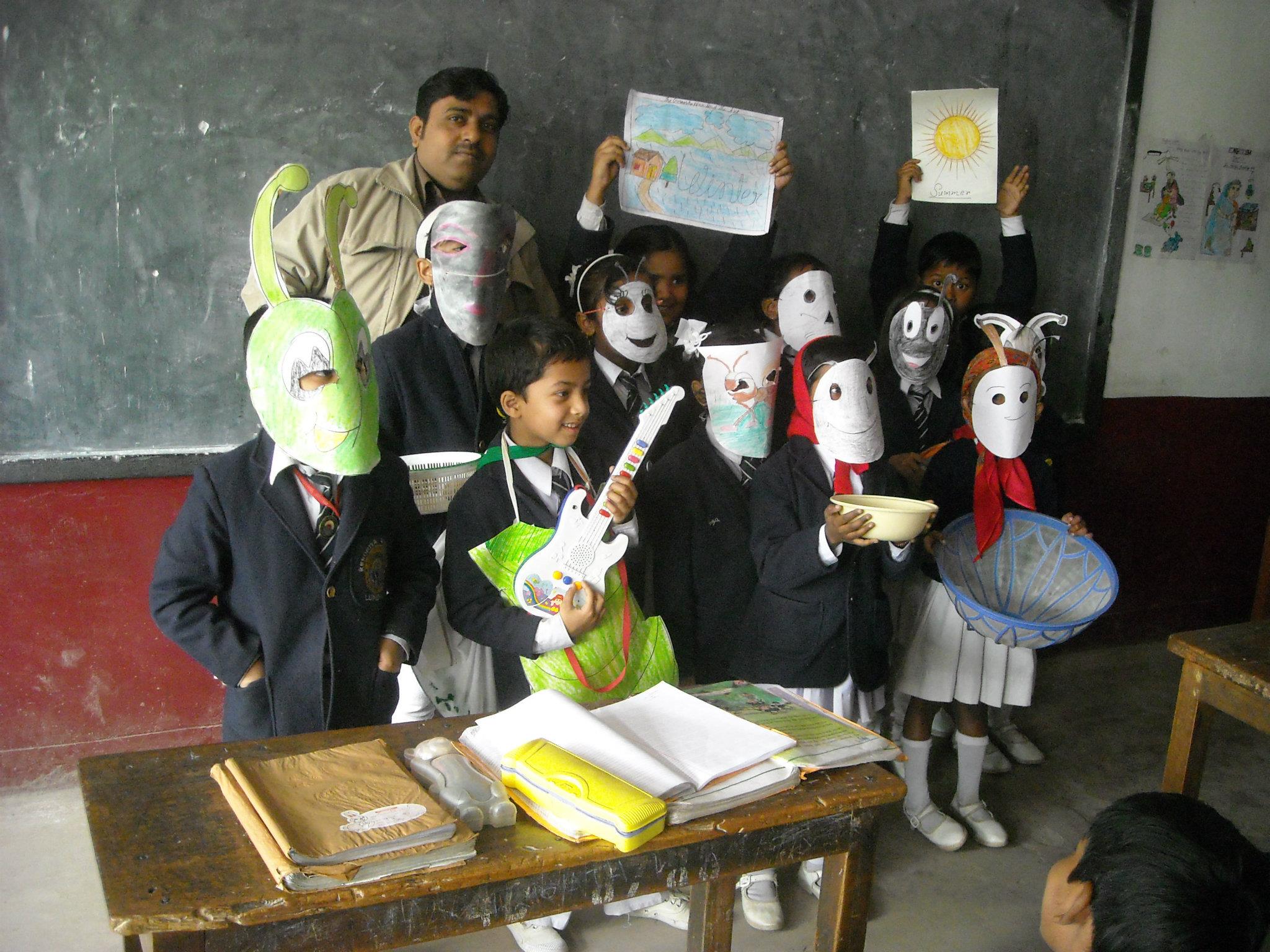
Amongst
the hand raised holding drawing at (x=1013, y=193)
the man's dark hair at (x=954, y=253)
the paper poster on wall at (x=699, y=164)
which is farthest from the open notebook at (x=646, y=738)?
the hand raised holding drawing at (x=1013, y=193)

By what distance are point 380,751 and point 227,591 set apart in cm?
56

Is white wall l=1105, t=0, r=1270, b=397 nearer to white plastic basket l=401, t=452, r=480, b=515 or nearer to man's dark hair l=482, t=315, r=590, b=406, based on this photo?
man's dark hair l=482, t=315, r=590, b=406

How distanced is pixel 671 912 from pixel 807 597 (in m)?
0.75

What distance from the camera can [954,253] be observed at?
3092mm

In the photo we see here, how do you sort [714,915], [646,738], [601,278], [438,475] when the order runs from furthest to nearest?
1. [601,278]
2. [438,475]
3. [714,915]
4. [646,738]

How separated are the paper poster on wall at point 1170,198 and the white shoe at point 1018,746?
1.85 m

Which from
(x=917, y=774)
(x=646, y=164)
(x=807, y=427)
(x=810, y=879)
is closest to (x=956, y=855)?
(x=917, y=774)

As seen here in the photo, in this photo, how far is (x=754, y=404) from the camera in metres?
2.27

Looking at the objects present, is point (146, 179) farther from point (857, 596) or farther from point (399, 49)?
point (857, 596)

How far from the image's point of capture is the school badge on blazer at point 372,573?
170 cm

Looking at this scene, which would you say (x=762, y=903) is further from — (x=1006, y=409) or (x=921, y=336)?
(x=921, y=336)

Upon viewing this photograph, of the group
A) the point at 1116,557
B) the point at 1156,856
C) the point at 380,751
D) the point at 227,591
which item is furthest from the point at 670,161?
the point at 1116,557

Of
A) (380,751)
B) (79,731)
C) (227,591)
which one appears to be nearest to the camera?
(380,751)

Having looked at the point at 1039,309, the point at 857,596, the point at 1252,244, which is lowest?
the point at 857,596
